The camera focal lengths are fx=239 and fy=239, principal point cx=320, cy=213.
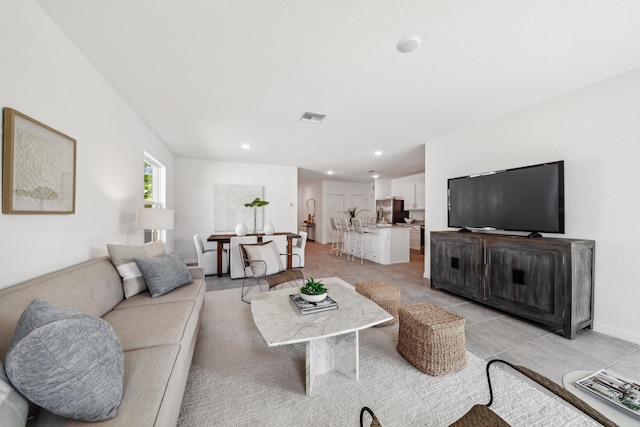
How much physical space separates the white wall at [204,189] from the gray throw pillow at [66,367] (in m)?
4.52

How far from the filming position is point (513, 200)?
295 centimetres

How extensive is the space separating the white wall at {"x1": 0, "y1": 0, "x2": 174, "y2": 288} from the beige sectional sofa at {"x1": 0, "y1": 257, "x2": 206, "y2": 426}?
0.21 metres

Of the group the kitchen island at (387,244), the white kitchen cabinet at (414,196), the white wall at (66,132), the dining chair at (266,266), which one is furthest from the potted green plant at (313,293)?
the white kitchen cabinet at (414,196)

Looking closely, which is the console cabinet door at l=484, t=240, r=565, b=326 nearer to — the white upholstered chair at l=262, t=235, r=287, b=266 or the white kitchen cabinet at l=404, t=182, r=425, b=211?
the white upholstered chair at l=262, t=235, r=287, b=266

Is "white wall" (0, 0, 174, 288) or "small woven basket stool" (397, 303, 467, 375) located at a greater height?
"white wall" (0, 0, 174, 288)

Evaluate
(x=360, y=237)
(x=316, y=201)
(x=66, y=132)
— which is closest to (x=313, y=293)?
(x=66, y=132)

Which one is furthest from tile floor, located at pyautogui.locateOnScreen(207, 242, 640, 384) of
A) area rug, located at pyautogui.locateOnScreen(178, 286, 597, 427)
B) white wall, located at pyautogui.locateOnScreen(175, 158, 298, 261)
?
white wall, located at pyautogui.locateOnScreen(175, 158, 298, 261)

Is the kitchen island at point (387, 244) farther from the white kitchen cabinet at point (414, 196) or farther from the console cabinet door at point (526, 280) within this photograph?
the console cabinet door at point (526, 280)

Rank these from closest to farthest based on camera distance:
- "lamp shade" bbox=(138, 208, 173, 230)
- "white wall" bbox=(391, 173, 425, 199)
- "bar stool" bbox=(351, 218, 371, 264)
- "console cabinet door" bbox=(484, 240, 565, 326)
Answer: "console cabinet door" bbox=(484, 240, 565, 326) → "lamp shade" bbox=(138, 208, 173, 230) → "bar stool" bbox=(351, 218, 371, 264) → "white wall" bbox=(391, 173, 425, 199)

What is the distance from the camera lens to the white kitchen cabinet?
7.76m

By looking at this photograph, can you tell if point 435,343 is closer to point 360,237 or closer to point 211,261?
point 211,261

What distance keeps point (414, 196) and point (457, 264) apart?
16.1 ft

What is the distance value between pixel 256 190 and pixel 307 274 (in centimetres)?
281

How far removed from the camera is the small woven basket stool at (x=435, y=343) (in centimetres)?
177
